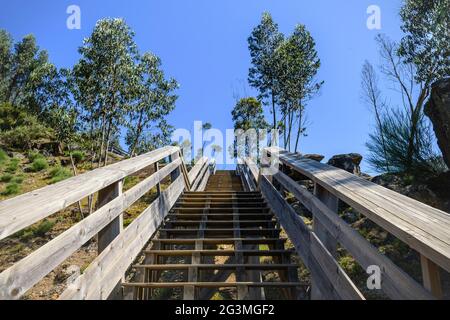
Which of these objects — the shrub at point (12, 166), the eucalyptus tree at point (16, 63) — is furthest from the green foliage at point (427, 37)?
the eucalyptus tree at point (16, 63)

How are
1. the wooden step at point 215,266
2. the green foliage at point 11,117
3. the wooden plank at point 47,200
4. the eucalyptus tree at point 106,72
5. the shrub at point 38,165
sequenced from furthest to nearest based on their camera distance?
the green foliage at point 11,117 → the shrub at point 38,165 → the eucalyptus tree at point 106,72 → the wooden step at point 215,266 → the wooden plank at point 47,200

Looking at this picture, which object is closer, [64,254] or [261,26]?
[64,254]

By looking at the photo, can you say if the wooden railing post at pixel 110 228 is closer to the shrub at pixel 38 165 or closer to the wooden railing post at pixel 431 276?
the wooden railing post at pixel 431 276

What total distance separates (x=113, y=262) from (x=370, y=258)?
76.5 inches

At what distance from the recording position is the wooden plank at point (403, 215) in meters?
1.41

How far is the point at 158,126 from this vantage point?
17.6m

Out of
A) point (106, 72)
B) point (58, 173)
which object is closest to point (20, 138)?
point (58, 173)

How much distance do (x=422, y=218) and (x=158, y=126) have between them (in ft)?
54.2

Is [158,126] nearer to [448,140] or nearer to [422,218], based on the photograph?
[448,140]

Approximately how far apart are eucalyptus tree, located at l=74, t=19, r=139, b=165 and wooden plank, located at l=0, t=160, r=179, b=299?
10.0m

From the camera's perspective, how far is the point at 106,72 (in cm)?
1205
